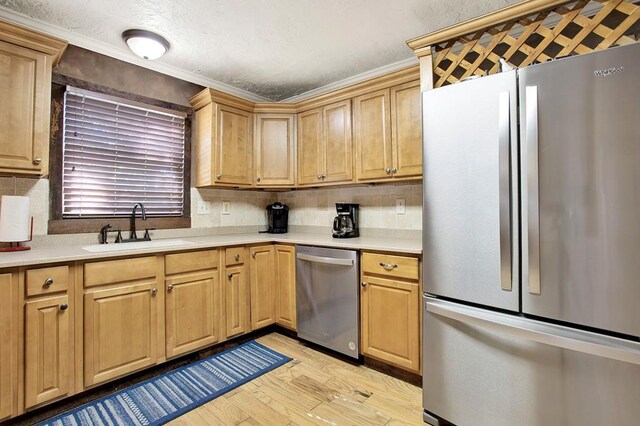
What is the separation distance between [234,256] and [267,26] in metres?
1.70

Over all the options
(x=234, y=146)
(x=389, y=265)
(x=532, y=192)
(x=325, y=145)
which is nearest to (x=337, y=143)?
(x=325, y=145)

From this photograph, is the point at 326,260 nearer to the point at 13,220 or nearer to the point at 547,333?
the point at 547,333

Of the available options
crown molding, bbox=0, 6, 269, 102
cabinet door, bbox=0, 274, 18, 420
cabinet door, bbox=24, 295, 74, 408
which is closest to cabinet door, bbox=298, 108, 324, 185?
crown molding, bbox=0, 6, 269, 102

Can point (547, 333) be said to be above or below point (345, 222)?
below

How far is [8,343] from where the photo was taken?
1597 mm

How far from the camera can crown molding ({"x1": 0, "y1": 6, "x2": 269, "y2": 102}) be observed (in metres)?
2.06

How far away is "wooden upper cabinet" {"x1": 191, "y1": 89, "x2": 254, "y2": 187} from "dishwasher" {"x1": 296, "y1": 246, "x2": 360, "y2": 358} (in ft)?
3.19

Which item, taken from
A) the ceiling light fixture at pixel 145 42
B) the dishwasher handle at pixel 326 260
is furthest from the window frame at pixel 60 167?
the dishwasher handle at pixel 326 260

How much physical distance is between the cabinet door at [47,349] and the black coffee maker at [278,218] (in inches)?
73.3

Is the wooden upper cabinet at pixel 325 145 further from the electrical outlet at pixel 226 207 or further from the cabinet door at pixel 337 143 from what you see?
the electrical outlet at pixel 226 207

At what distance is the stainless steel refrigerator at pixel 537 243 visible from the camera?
1.20 meters

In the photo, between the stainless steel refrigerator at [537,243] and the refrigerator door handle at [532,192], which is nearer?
the stainless steel refrigerator at [537,243]

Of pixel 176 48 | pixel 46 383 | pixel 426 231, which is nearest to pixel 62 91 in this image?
pixel 176 48

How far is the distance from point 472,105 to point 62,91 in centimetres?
267
